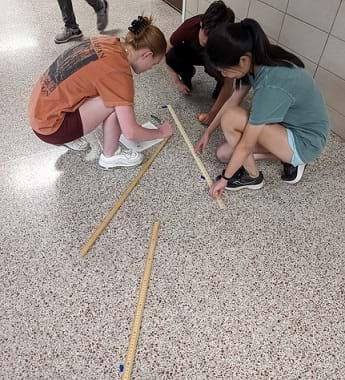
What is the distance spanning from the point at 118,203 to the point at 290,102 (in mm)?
749

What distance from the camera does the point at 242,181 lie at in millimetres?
1381

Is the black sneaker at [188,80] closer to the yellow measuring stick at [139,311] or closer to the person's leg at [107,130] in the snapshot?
the person's leg at [107,130]

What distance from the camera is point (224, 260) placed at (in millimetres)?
1168

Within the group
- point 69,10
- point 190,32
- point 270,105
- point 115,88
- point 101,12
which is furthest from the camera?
point 101,12

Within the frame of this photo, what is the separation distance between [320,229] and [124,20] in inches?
93.1

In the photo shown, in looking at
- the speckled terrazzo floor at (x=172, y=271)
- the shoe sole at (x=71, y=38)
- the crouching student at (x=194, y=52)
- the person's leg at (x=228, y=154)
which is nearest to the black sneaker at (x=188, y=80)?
the crouching student at (x=194, y=52)

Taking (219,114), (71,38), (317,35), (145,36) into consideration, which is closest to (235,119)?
(219,114)

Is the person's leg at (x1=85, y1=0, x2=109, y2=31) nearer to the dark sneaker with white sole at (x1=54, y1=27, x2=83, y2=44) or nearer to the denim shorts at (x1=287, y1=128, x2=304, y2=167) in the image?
the dark sneaker with white sole at (x1=54, y1=27, x2=83, y2=44)

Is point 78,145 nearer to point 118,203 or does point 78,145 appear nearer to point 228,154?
point 118,203

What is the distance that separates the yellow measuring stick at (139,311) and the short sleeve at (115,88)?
482 mm

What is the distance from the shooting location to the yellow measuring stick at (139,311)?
921 millimetres

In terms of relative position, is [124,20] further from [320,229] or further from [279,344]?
[279,344]

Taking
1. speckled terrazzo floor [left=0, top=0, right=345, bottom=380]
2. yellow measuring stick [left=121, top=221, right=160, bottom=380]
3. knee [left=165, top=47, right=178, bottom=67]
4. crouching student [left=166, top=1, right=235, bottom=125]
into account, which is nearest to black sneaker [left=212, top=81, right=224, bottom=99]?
crouching student [left=166, top=1, right=235, bottom=125]

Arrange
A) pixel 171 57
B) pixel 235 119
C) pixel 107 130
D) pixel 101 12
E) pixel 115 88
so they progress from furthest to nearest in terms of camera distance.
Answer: pixel 101 12 < pixel 171 57 < pixel 107 130 < pixel 235 119 < pixel 115 88
